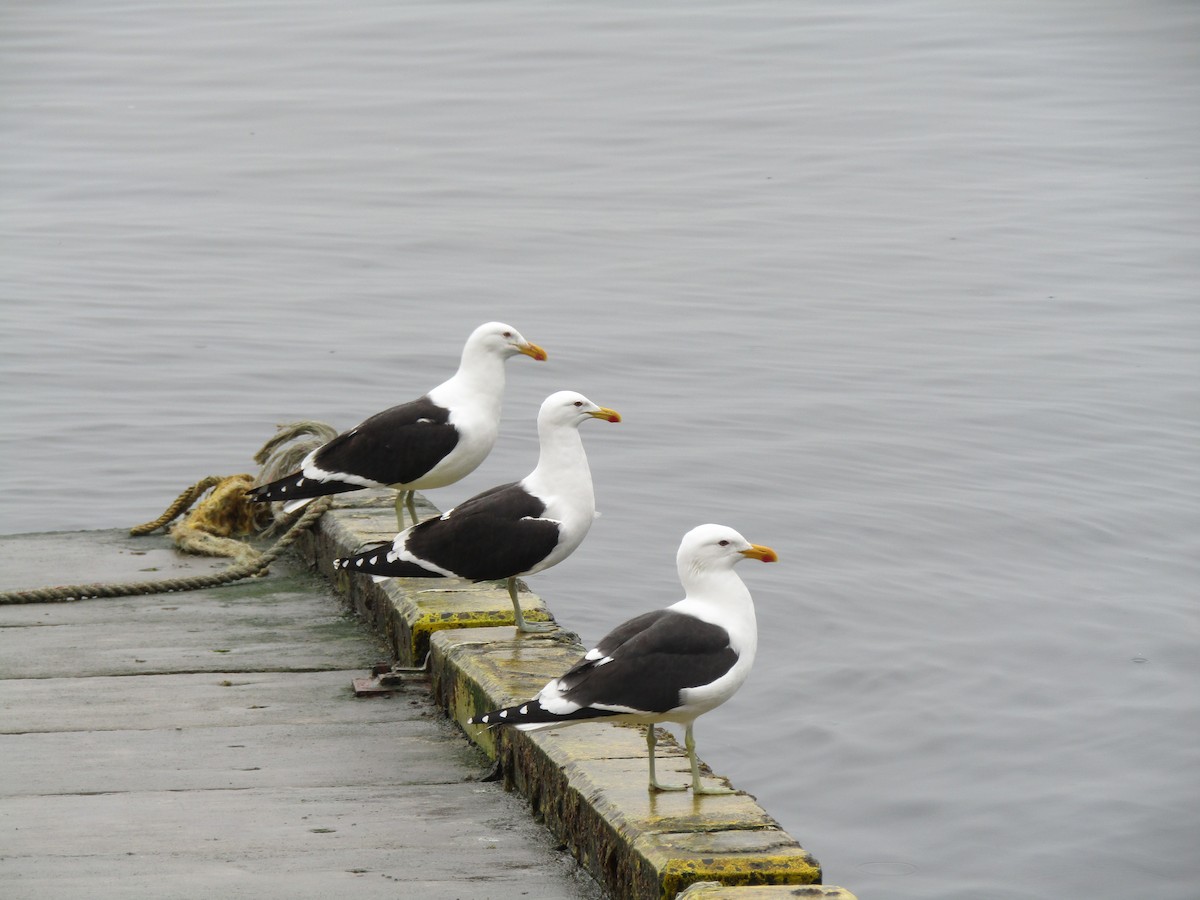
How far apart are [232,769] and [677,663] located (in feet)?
5.69

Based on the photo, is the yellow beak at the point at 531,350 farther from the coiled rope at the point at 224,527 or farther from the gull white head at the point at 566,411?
the coiled rope at the point at 224,527

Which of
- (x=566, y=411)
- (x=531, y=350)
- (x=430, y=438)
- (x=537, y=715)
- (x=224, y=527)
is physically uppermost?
(x=531, y=350)

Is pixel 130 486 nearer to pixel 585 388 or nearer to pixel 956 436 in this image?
pixel 585 388

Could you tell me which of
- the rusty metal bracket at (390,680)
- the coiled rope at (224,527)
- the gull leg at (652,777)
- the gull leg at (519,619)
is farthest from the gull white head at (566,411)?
the coiled rope at (224,527)

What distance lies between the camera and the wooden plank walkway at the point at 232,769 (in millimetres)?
4719

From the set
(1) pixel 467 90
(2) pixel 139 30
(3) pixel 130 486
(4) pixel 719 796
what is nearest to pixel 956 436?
(3) pixel 130 486

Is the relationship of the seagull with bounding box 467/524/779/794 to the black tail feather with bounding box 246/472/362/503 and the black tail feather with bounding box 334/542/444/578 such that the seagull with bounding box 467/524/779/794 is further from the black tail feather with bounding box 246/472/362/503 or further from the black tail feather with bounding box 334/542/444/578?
the black tail feather with bounding box 246/472/362/503

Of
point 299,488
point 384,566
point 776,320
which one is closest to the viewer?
point 384,566

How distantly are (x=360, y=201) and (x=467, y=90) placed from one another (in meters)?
7.17

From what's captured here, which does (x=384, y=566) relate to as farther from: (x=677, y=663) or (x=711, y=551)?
(x=677, y=663)

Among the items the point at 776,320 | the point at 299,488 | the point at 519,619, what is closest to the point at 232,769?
the point at 519,619

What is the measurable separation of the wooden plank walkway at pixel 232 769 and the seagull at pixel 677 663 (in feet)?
1.46

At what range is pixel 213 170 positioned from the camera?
26078mm

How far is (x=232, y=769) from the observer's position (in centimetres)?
559
